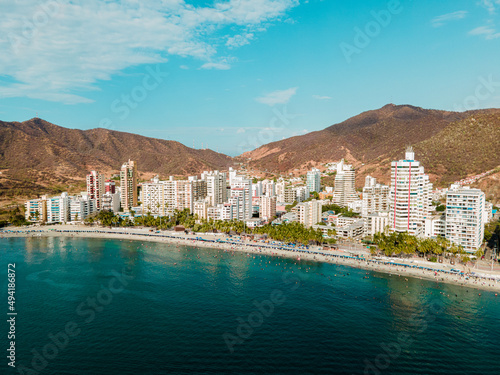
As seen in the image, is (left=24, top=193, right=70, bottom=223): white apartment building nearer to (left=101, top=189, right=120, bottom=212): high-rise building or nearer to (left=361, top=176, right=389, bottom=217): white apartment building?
(left=101, top=189, right=120, bottom=212): high-rise building

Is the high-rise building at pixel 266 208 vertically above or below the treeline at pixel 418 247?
above

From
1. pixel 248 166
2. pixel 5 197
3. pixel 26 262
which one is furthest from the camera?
pixel 248 166

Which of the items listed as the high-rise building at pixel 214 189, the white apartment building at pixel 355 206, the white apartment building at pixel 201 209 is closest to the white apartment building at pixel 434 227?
the white apartment building at pixel 355 206

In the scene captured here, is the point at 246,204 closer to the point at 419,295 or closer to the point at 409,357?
the point at 419,295

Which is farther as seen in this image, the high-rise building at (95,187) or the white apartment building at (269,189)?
the white apartment building at (269,189)

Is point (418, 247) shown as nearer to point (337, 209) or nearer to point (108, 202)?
point (337, 209)

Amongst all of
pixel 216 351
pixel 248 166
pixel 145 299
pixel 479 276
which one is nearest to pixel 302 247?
pixel 479 276

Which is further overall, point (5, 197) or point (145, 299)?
point (5, 197)

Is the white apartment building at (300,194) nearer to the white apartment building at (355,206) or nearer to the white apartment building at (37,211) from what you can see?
the white apartment building at (355,206)
